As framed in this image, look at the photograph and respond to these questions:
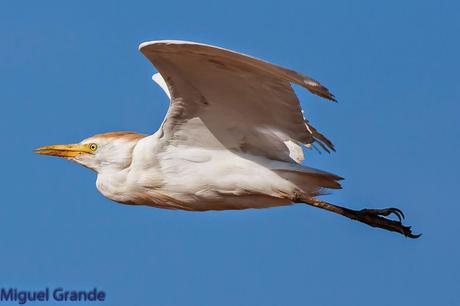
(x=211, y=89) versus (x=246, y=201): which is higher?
(x=211, y=89)

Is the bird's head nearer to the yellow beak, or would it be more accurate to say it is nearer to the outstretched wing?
the yellow beak

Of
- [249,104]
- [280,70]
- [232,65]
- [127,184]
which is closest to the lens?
[280,70]

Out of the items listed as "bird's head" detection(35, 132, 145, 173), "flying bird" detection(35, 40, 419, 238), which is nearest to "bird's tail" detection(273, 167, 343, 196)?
"flying bird" detection(35, 40, 419, 238)

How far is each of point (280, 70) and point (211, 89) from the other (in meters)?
1.84

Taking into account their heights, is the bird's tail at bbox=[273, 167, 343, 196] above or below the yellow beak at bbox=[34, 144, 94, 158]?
below

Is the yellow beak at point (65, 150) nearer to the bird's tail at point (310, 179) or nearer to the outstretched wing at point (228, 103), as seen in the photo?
the outstretched wing at point (228, 103)

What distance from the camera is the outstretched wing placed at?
1241 cm

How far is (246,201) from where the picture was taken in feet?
46.1

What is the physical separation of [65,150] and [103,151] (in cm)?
66

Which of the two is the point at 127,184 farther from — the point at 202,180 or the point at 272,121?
the point at 272,121

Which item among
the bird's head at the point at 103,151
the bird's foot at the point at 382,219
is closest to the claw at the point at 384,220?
the bird's foot at the point at 382,219

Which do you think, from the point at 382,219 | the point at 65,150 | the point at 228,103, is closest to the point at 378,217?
the point at 382,219

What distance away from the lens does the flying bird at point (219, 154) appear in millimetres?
13195

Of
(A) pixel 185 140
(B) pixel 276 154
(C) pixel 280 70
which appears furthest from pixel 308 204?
(C) pixel 280 70
